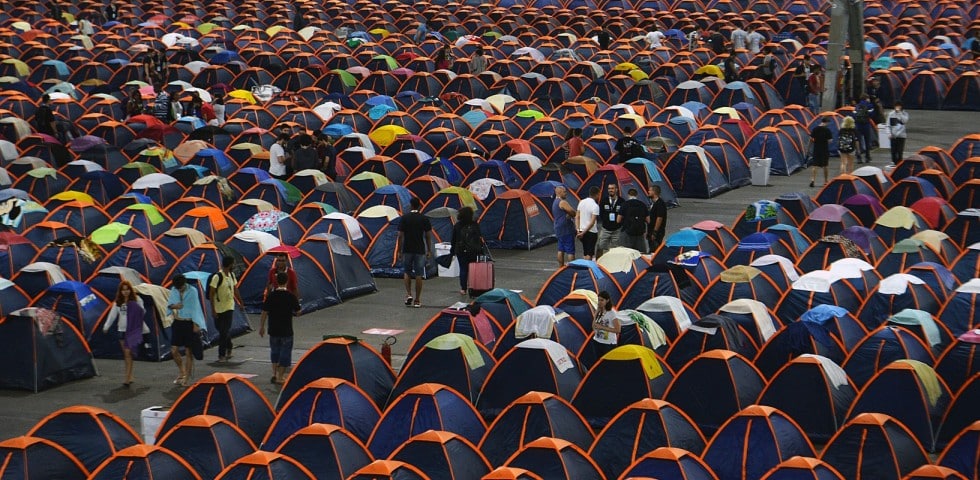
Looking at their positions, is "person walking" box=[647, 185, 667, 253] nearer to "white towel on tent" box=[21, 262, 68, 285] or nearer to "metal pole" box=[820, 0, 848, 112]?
"white towel on tent" box=[21, 262, 68, 285]

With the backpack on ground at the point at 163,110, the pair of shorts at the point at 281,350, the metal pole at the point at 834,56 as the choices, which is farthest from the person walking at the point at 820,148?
the backpack on ground at the point at 163,110

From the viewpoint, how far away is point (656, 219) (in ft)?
81.0

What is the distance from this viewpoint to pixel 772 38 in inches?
1860

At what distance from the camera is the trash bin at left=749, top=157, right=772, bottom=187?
1273 inches

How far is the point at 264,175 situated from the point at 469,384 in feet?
41.0

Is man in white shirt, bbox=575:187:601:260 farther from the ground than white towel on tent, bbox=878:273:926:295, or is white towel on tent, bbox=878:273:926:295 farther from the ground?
man in white shirt, bbox=575:187:601:260

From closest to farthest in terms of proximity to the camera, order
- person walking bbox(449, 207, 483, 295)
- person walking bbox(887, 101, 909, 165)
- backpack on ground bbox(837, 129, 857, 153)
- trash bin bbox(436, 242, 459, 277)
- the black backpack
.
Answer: person walking bbox(449, 207, 483, 295)
the black backpack
trash bin bbox(436, 242, 459, 277)
backpack on ground bbox(837, 129, 857, 153)
person walking bbox(887, 101, 909, 165)

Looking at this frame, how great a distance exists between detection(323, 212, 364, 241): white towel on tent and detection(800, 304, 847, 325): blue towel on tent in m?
9.01

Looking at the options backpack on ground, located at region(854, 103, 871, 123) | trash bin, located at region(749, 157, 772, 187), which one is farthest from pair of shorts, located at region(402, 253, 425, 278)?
backpack on ground, located at region(854, 103, 871, 123)

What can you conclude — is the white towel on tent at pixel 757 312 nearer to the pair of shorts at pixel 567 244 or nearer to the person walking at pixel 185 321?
the pair of shorts at pixel 567 244

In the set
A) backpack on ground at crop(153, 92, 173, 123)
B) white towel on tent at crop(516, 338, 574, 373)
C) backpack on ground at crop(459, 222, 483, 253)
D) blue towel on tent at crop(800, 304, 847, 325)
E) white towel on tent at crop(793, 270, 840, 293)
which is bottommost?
white towel on tent at crop(516, 338, 574, 373)

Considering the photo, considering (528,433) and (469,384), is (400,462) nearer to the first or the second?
(528,433)

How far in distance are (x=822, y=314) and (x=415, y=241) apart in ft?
20.8

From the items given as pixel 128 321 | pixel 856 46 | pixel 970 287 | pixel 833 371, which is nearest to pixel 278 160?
pixel 128 321
